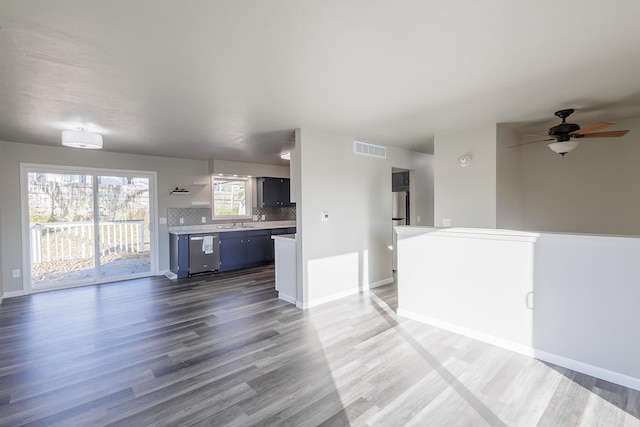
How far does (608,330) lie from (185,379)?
136 inches

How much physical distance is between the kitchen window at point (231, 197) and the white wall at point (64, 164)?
529mm

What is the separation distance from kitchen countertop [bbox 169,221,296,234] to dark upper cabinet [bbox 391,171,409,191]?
9.09 feet

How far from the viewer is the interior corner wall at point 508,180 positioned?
404 centimetres

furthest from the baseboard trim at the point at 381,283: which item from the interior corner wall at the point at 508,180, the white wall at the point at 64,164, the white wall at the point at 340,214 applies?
the white wall at the point at 64,164

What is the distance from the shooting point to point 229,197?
7293 millimetres

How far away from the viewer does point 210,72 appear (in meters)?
2.37

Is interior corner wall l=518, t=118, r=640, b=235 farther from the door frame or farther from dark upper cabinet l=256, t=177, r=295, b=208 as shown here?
the door frame

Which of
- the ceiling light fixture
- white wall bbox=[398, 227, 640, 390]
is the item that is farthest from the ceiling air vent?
the ceiling light fixture

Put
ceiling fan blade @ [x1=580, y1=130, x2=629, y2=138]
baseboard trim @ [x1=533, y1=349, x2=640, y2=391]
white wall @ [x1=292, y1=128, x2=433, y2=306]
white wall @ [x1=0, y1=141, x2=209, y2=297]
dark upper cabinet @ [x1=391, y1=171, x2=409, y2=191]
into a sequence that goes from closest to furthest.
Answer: baseboard trim @ [x1=533, y1=349, x2=640, y2=391] < ceiling fan blade @ [x1=580, y1=130, x2=629, y2=138] < white wall @ [x1=292, y1=128, x2=433, y2=306] < white wall @ [x1=0, y1=141, x2=209, y2=297] < dark upper cabinet @ [x1=391, y1=171, x2=409, y2=191]

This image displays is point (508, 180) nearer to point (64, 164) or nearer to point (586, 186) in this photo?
point (586, 186)

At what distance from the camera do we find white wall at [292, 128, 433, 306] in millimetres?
4164

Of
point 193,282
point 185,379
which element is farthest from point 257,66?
point 193,282

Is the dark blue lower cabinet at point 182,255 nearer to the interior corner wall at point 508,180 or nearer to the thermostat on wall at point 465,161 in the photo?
the thermostat on wall at point 465,161

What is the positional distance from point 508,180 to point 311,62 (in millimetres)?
3482
